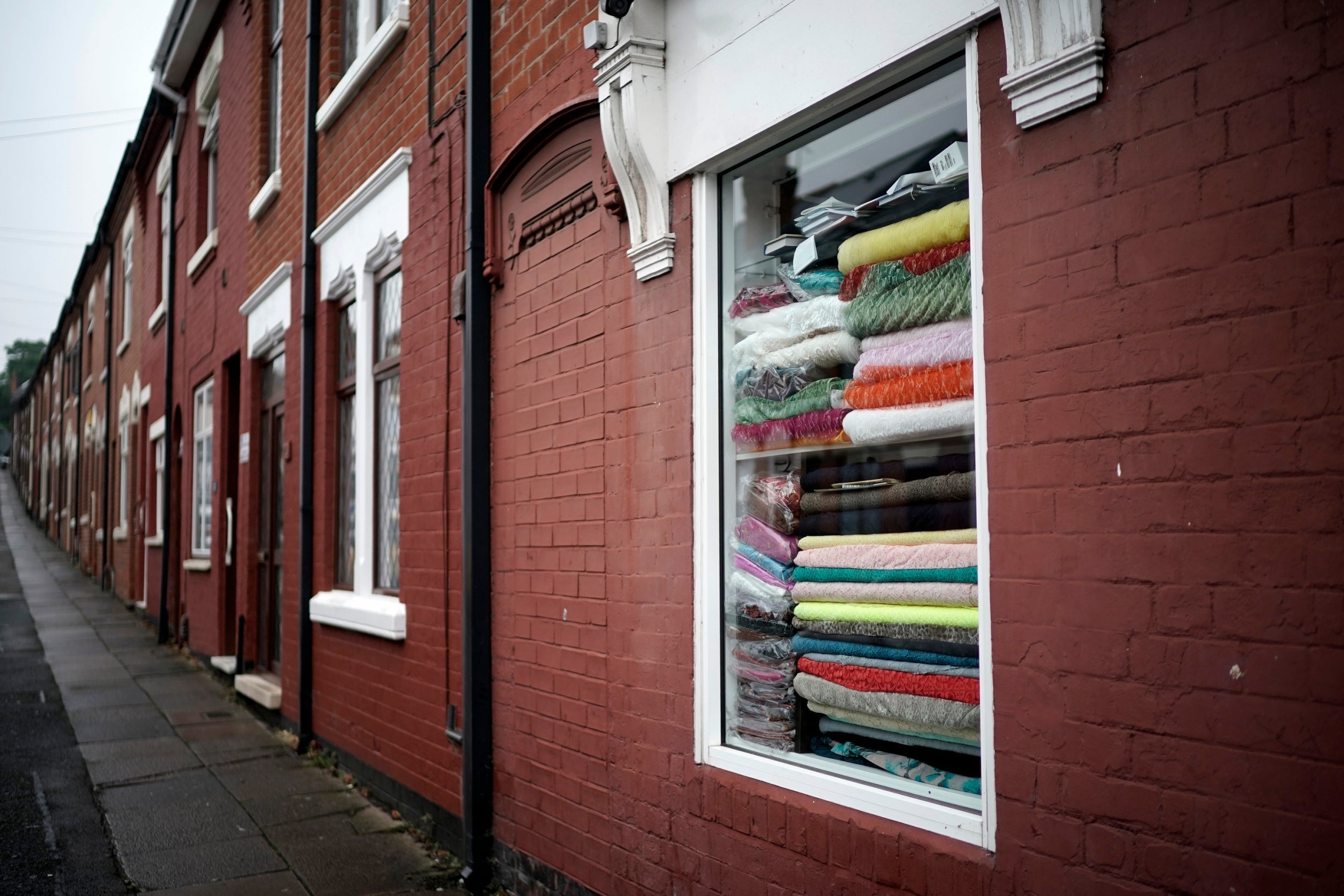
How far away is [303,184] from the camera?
8.44m

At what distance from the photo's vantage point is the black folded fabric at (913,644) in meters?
3.09

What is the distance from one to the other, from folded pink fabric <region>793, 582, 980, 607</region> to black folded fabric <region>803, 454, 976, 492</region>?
304mm

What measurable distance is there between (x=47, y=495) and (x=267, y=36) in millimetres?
33580

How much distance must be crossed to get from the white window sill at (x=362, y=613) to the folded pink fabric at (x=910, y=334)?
12.1ft

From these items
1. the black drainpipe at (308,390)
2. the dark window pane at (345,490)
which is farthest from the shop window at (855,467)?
the black drainpipe at (308,390)

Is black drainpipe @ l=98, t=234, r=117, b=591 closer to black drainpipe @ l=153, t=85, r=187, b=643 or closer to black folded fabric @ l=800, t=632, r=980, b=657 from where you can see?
black drainpipe @ l=153, t=85, r=187, b=643

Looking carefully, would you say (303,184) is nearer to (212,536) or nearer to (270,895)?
(212,536)

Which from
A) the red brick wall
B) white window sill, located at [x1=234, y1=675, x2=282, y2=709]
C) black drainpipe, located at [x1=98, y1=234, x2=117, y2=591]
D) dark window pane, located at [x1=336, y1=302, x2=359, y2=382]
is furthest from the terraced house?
black drainpipe, located at [x1=98, y1=234, x2=117, y2=591]

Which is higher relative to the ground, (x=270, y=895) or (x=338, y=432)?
(x=338, y=432)

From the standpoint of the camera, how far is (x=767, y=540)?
152 inches

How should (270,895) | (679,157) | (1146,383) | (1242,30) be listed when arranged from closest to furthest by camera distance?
(1242,30) → (1146,383) → (679,157) → (270,895)

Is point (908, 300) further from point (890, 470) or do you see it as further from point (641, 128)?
Answer: point (641, 128)

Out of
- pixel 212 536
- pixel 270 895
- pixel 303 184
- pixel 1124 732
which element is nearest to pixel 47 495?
pixel 212 536

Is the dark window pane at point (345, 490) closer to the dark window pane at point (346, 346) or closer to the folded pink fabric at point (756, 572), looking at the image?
the dark window pane at point (346, 346)
